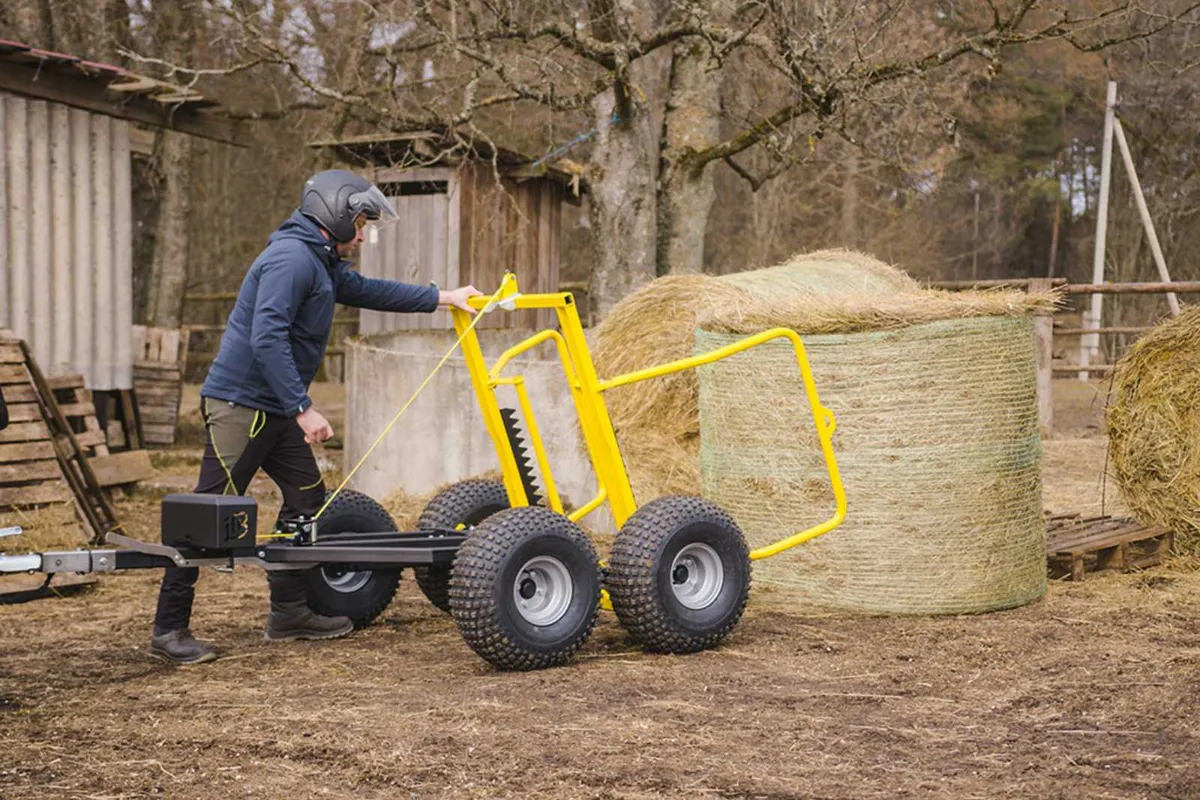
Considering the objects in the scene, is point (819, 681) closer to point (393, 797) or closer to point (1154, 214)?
point (393, 797)

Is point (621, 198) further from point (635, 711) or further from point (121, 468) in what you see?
point (635, 711)

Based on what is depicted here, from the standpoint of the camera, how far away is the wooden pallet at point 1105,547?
277 inches

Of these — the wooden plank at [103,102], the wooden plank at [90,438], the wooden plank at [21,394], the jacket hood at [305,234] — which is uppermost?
the wooden plank at [103,102]

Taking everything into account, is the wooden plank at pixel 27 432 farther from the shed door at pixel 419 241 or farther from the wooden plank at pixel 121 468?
the shed door at pixel 419 241

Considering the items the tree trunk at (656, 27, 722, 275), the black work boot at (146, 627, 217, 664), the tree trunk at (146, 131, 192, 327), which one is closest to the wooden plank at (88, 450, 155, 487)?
the tree trunk at (656, 27, 722, 275)

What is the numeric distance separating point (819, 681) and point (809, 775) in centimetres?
117

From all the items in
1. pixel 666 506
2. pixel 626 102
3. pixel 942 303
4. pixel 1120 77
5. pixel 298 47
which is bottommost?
pixel 666 506

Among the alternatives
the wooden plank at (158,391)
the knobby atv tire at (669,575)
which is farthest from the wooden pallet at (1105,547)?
the wooden plank at (158,391)

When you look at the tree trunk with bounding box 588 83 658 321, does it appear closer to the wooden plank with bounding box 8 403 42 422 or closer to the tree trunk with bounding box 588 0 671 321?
the tree trunk with bounding box 588 0 671 321

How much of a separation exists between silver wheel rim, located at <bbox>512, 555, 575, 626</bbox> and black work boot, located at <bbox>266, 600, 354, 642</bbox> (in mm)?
1122

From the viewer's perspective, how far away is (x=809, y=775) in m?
3.80

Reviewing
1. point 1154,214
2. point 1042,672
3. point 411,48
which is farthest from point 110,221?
point 1154,214

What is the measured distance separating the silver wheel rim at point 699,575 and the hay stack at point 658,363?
2398mm

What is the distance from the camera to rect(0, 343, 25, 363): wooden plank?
9.22 metres
